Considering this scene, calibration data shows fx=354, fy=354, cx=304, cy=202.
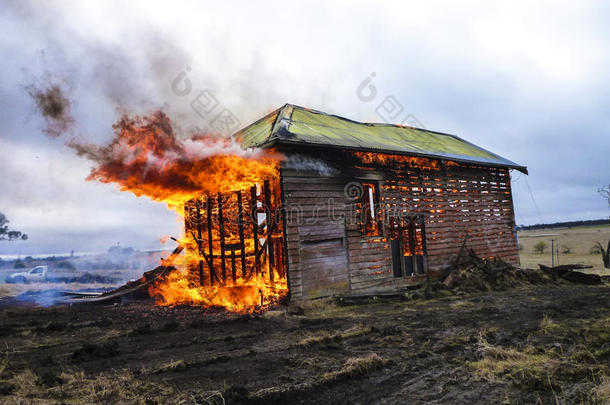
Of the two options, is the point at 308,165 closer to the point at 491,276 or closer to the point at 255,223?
the point at 255,223

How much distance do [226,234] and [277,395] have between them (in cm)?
893

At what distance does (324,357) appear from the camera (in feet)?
18.7

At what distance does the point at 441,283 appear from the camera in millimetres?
13492

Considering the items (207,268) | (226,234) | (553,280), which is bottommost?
(553,280)

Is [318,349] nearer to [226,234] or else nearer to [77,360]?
[77,360]

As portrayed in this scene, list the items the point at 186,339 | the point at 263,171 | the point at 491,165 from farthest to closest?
the point at 491,165 → the point at 263,171 → the point at 186,339

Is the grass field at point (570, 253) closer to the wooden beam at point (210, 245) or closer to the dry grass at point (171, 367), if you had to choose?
the wooden beam at point (210, 245)

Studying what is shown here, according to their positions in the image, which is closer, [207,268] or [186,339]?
[186,339]

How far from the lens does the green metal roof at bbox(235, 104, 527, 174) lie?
1160 cm

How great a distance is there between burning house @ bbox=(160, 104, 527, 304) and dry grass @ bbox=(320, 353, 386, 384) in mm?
5852

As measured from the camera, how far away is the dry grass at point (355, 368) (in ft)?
15.4

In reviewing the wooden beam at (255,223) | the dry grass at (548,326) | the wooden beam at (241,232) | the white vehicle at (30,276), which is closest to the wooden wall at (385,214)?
the wooden beam at (255,223)

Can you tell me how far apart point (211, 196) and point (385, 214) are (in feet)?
21.6

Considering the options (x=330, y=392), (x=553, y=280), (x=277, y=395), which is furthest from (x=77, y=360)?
(x=553, y=280)
